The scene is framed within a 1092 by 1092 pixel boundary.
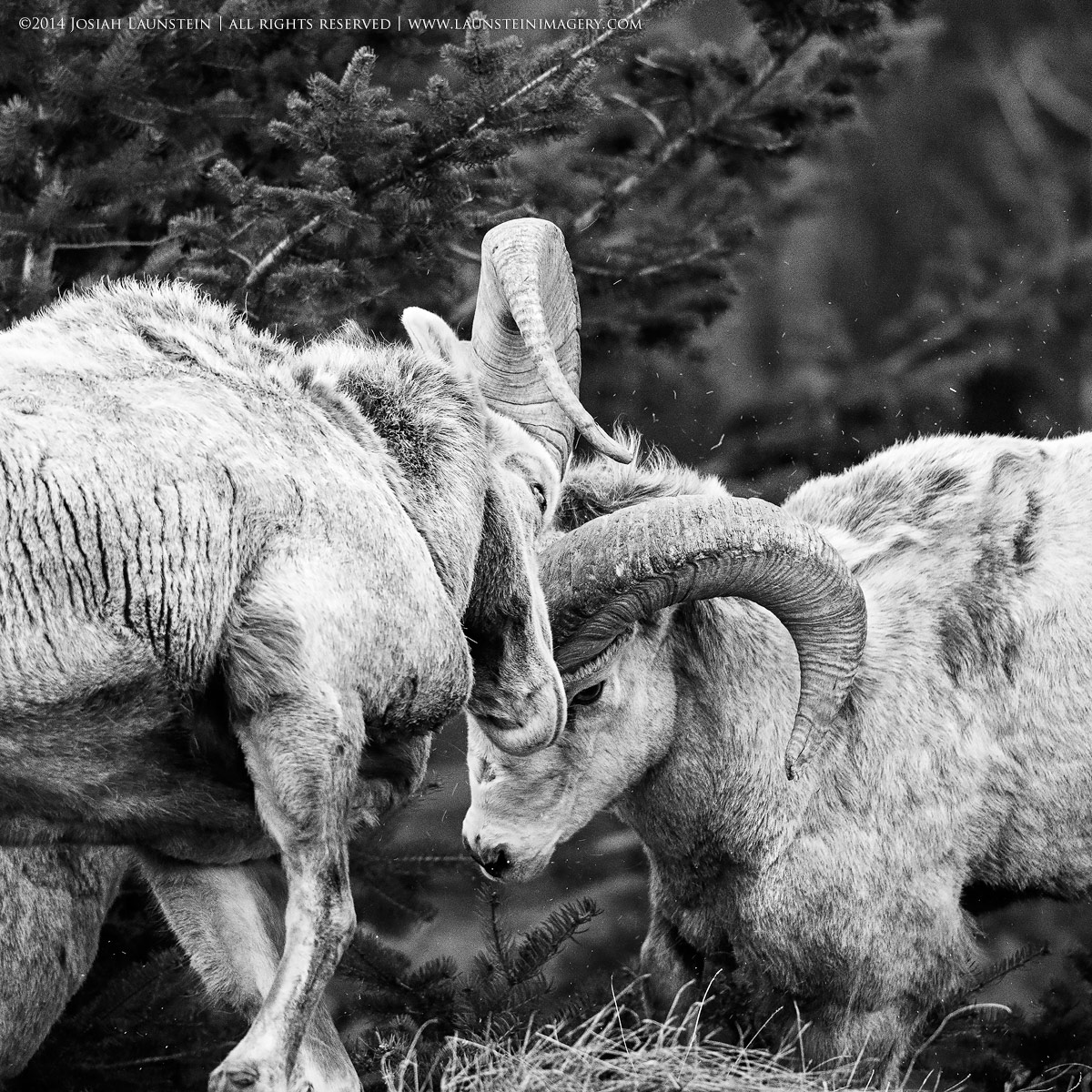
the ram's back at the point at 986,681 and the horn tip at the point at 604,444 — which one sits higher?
the horn tip at the point at 604,444

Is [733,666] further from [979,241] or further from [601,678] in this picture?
[979,241]

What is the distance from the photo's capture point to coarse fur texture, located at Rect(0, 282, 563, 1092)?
4137 mm

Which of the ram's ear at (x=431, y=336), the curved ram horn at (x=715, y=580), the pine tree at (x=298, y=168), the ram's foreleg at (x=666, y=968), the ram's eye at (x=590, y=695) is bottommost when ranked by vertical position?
the ram's foreleg at (x=666, y=968)

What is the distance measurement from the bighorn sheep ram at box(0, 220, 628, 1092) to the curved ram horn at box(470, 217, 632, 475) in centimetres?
82

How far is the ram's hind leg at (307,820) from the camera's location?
13.9 ft

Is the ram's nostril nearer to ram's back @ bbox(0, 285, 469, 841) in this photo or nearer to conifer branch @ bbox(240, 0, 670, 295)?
ram's back @ bbox(0, 285, 469, 841)

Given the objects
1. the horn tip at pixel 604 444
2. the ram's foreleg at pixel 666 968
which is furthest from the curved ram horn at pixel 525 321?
the ram's foreleg at pixel 666 968

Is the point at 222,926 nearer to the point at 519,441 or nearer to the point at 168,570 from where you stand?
the point at 168,570

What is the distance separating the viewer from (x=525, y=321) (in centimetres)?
584

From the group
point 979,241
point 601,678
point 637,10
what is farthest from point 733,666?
point 979,241

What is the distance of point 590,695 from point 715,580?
1.82 ft

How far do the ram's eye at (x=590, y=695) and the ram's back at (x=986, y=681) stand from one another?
2.65ft

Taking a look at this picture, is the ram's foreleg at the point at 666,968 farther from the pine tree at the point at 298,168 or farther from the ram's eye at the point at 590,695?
the ram's eye at the point at 590,695

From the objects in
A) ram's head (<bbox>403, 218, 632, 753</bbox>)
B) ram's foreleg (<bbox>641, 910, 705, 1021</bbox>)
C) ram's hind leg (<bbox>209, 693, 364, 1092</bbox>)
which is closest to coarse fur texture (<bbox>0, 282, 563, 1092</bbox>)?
ram's hind leg (<bbox>209, 693, 364, 1092</bbox>)
